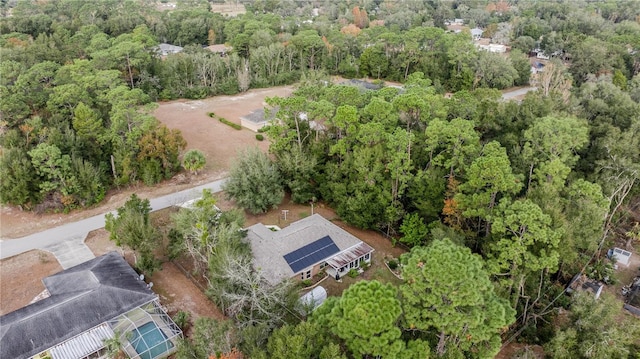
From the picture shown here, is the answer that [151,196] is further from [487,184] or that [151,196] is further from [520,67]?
[520,67]

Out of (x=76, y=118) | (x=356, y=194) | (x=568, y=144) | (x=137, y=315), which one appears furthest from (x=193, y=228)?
(x=568, y=144)

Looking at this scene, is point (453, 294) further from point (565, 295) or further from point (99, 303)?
point (99, 303)

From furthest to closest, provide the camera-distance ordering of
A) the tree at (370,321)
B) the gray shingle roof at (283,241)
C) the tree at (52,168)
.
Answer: the tree at (52,168) < the gray shingle roof at (283,241) < the tree at (370,321)

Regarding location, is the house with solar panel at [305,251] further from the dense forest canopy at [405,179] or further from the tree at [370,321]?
Answer: the tree at [370,321]

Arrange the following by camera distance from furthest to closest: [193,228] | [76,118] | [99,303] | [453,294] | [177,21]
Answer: [177,21]
[76,118]
[193,228]
[99,303]
[453,294]

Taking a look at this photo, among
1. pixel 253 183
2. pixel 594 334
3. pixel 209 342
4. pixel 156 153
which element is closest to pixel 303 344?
A: pixel 209 342

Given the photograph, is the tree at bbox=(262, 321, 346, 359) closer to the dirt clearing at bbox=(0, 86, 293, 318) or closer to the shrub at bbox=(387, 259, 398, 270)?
the dirt clearing at bbox=(0, 86, 293, 318)

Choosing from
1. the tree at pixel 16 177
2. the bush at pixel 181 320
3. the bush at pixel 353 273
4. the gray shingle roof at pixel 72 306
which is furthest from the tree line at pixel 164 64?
the bush at pixel 353 273
